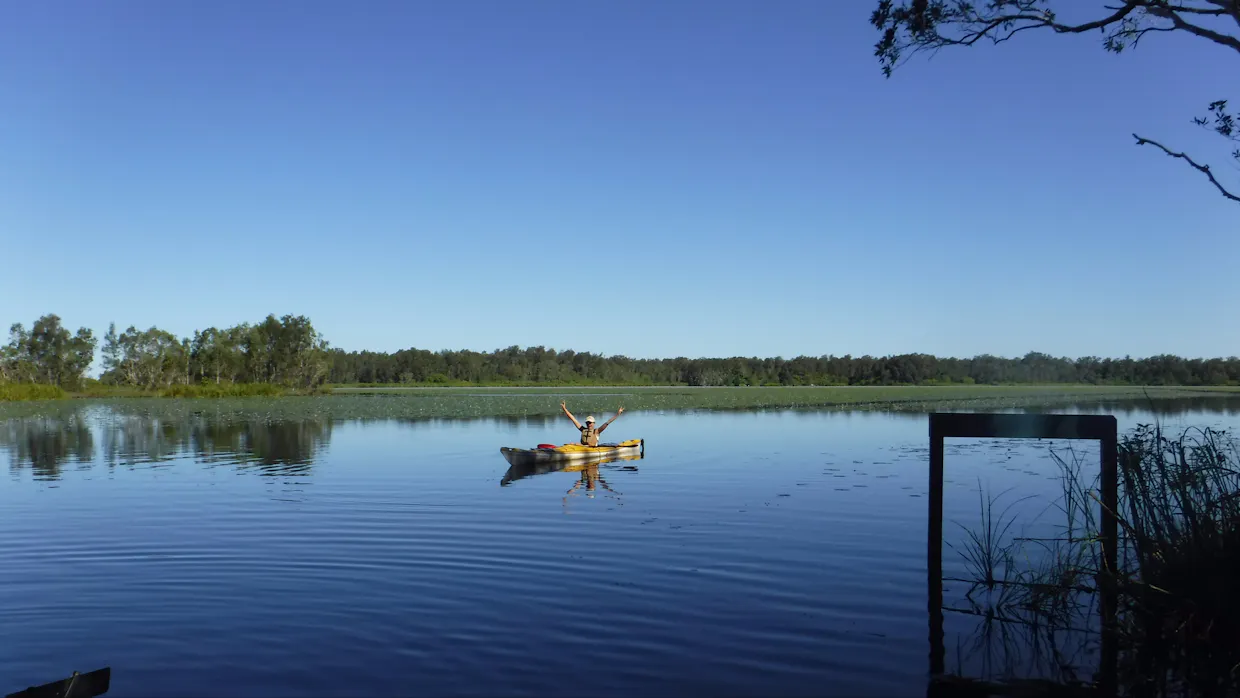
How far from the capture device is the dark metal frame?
31.9 feet

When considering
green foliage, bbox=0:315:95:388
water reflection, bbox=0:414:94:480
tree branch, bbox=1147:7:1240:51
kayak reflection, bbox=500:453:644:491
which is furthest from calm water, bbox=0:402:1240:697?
green foliage, bbox=0:315:95:388

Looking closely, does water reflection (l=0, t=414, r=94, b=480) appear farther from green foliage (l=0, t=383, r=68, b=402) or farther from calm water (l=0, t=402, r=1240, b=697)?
green foliage (l=0, t=383, r=68, b=402)

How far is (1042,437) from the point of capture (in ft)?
32.6

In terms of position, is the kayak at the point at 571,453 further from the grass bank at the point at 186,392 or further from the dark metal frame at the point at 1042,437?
the grass bank at the point at 186,392

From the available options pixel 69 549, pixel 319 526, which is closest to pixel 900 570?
pixel 319 526

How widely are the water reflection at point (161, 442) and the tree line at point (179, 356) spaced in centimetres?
5880

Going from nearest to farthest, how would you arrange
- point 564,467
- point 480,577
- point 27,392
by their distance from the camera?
point 480,577, point 564,467, point 27,392

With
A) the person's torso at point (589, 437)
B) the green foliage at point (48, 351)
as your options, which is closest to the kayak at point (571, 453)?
the person's torso at point (589, 437)

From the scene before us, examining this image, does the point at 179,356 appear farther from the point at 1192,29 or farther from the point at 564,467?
the point at 1192,29

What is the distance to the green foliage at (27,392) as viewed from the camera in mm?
85500

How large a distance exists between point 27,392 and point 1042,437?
318ft

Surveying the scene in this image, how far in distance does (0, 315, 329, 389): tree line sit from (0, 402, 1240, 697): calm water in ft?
290

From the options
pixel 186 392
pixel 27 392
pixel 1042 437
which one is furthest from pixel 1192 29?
pixel 27 392

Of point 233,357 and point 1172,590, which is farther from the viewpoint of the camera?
point 233,357
